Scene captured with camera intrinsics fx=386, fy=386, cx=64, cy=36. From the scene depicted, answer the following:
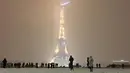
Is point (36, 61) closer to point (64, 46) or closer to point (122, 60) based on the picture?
point (64, 46)

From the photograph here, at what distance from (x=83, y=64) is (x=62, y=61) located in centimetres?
589

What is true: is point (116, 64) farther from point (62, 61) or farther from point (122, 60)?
point (62, 61)

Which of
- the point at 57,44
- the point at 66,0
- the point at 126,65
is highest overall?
the point at 66,0

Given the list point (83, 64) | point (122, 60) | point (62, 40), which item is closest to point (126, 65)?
point (122, 60)

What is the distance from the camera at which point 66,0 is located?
5334 cm

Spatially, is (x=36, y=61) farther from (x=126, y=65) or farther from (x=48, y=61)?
(x=126, y=65)

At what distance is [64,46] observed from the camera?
2112 inches

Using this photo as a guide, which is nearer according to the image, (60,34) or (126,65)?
(126,65)

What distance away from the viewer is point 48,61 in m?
50.1

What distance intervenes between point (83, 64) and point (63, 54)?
573 cm

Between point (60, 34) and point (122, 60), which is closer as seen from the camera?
point (122, 60)

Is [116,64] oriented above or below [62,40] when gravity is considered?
below

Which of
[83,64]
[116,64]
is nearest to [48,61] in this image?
[83,64]

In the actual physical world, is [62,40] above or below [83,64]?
above
